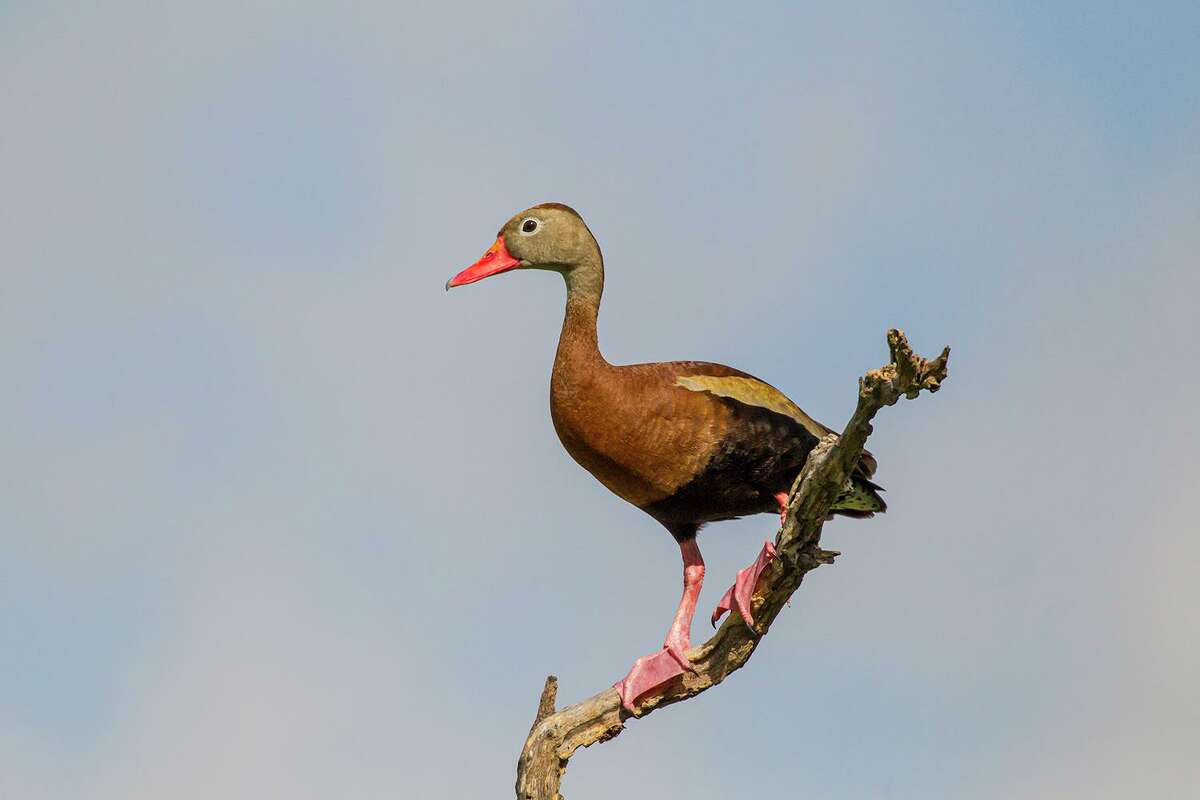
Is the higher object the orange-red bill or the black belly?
the orange-red bill

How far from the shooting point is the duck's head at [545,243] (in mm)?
8422

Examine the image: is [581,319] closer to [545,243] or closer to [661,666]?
[545,243]

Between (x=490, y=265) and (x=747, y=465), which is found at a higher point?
(x=490, y=265)

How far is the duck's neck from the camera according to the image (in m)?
7.84

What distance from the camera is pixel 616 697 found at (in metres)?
7.49

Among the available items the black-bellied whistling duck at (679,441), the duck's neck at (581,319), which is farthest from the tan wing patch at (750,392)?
the duck's neck at (581,319)

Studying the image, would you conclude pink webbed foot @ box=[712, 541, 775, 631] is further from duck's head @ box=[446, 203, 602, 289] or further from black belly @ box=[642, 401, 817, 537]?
duck's head @ box=[446, 203, 602, 289]

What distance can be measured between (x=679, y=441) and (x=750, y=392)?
22.0 inches

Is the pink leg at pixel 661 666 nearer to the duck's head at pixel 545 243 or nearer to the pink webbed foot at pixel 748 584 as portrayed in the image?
the pink webbed foot at pixel 748 584

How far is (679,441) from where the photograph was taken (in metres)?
7.57

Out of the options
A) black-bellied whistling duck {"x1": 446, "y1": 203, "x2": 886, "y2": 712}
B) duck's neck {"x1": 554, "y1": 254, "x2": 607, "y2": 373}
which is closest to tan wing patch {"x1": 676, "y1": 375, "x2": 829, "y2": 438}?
black-bellied whistling duck {"x1": 446, "y1": 203, "x2": 886, "y2": 712}

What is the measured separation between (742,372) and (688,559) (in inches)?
42.5

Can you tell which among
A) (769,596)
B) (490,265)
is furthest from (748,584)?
(490,265)

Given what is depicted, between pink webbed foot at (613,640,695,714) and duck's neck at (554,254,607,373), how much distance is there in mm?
1547
